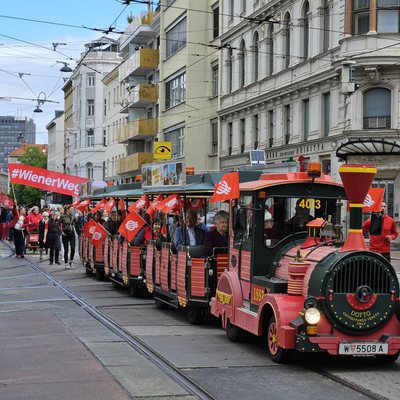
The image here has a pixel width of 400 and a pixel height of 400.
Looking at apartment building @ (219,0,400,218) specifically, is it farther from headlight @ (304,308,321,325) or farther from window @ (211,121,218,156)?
headlight @ (304,308,321,325)

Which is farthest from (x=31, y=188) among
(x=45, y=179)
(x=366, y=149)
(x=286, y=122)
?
(x=366, y=149)

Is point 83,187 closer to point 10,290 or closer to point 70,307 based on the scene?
point 10,290

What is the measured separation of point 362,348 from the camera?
9281 mm

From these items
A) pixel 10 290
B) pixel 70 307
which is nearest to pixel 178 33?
pixel 10 290

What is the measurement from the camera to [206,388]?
27.7ft

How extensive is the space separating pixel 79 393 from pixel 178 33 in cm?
4395

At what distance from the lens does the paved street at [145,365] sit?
27.2 ft

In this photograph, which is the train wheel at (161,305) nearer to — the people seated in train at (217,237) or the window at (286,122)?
the people seated in train at (217,237)

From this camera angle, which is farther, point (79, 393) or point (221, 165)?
point (221, 165)

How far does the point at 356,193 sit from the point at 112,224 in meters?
12.4

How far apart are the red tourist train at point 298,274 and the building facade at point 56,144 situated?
105116 mm

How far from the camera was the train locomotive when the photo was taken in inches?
364

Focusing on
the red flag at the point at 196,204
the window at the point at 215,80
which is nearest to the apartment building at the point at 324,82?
the window at the point at 215,80

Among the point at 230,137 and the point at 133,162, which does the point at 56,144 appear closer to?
the point at 133,162
